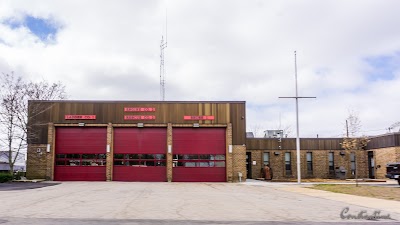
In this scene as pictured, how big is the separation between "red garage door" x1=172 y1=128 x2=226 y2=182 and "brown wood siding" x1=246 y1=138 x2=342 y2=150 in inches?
277

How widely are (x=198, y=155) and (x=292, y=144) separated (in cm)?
1118

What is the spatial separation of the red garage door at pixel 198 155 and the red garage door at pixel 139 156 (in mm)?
1149

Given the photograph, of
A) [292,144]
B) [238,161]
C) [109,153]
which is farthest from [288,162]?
[109,153]

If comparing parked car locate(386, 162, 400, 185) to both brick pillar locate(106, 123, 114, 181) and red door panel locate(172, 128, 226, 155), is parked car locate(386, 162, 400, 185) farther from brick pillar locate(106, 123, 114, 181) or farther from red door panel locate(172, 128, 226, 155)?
brick pillar locate(106, 123, 114, 181)

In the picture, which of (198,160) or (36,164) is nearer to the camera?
(36,164)

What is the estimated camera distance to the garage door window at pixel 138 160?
33875 millimetres

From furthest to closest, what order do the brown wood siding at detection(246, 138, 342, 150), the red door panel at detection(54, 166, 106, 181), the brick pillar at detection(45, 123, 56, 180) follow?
the brown wood siding at detection(246, 138, 342, 150) → the red door panel at detection(54, 166, 106, 181) → the brick pillar at detection(45, 123, 56, 180)

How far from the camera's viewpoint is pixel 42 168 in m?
33.4

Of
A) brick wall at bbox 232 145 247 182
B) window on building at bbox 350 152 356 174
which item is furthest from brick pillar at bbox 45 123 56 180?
window on building at bbox 350 152 356 174

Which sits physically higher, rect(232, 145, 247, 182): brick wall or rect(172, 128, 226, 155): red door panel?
rect(172, 128, 226, 155): red door panel

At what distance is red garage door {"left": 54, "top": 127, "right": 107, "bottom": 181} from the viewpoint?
3356 centimetres

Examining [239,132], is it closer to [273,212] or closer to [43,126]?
[43,126]

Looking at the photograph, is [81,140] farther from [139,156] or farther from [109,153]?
[139,156]

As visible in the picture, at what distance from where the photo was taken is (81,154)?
3384 centimetres
